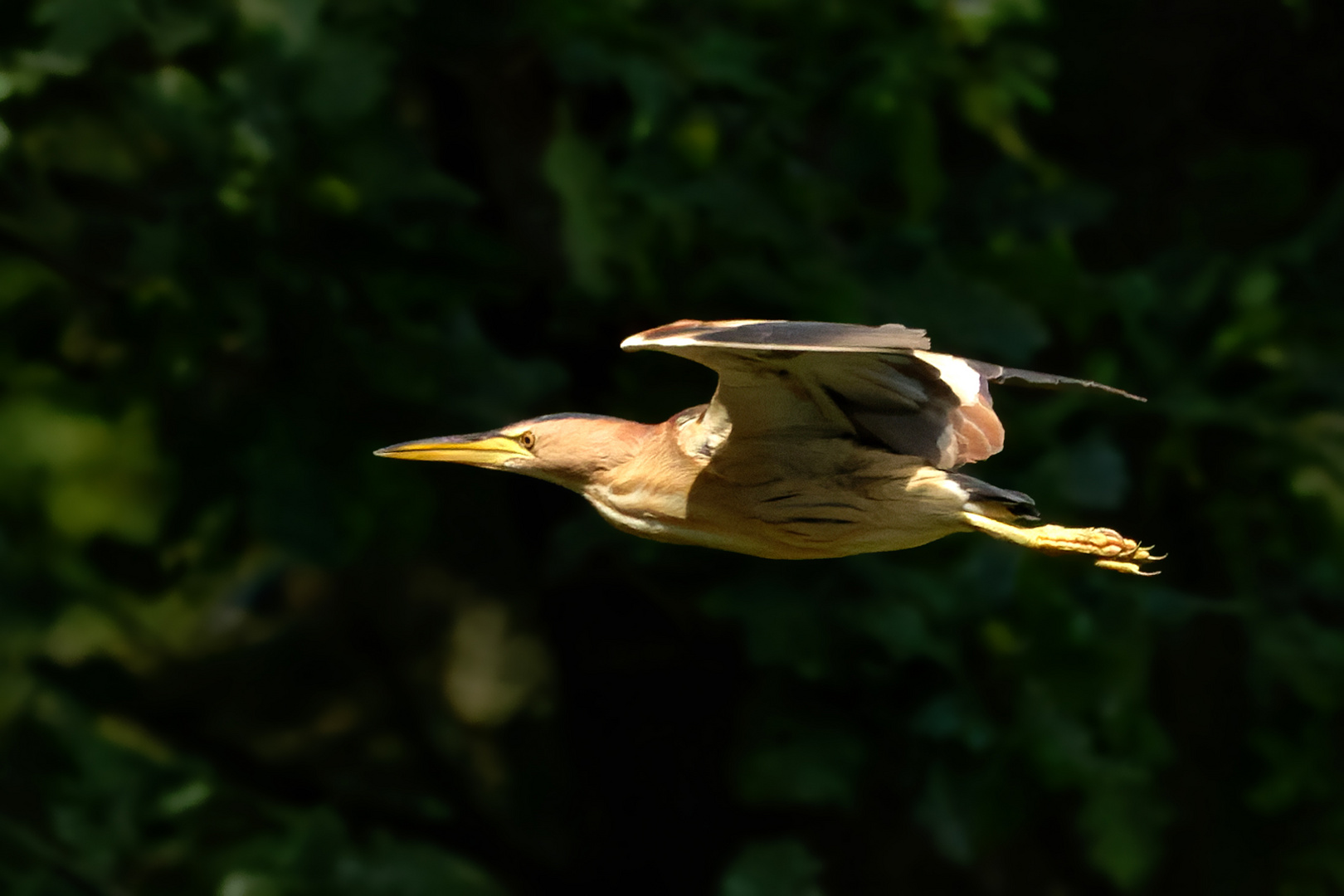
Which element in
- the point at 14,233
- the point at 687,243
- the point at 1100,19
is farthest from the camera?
the point at 1100,19

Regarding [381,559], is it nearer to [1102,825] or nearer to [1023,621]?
[1023,621]

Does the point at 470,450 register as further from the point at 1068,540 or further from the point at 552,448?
the point at 1068,540

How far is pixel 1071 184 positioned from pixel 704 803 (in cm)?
187

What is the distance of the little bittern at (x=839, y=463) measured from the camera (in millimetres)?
1993

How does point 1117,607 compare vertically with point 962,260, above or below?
below

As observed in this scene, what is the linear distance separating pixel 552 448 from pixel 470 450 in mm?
154

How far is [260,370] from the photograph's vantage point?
11.5 feet

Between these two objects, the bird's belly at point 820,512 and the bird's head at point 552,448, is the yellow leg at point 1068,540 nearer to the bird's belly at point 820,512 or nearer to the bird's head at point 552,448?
the bird's belly at point 820,512

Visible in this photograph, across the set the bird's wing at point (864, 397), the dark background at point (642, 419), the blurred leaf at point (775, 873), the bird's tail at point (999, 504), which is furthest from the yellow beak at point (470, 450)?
the blurred leaf at point (775, 873)

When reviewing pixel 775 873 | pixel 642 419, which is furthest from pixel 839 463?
pixel 775 873

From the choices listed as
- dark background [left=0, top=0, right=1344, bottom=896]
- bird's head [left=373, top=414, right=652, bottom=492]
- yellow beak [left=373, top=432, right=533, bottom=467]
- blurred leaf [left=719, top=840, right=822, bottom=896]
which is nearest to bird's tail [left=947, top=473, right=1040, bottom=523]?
bird's head [left=373, top=414, right=652, bottom=492]

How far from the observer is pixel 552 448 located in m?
2.44

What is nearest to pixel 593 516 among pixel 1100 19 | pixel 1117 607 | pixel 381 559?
pixel 381 559

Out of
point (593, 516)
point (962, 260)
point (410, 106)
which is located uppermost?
point (410, 106)
